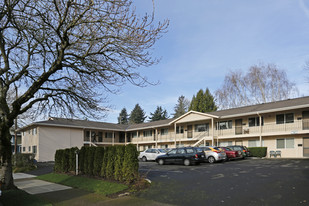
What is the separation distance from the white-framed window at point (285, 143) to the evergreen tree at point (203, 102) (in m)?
28.7

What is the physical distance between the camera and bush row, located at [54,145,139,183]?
1142 cm

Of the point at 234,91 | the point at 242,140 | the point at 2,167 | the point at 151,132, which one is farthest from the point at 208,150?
the point at 234,91

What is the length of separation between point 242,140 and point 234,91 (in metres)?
17.5

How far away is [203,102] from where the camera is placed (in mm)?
56438

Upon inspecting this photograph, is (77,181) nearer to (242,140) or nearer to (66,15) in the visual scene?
(66,15)

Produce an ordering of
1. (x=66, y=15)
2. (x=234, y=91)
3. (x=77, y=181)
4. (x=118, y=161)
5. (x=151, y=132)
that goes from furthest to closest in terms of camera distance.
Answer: (x=234, y=91) < (x=151, y=132) < (x=77, y=181) < (x=118, y=161) < (x=66, y=15)

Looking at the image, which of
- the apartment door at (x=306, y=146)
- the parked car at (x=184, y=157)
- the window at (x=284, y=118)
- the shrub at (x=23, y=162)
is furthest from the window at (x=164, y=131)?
the shrub at (x=23, y=162)

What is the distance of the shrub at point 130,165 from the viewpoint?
1127cm

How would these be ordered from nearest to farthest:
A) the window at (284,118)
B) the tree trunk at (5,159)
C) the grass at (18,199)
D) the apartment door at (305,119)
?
the grass at (18,199), the tree trunk at (5,159), the apartment door at (305,119), the window at (284,118)

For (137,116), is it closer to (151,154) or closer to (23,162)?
(151,154)

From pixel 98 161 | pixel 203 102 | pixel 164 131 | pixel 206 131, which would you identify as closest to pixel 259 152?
pixel 206 131

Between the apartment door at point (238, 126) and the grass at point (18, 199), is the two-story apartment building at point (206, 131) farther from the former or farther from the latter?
the grass at point (18, 199)

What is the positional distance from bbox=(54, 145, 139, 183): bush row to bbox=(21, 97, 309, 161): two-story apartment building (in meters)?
9.05

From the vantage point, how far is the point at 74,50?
10906 millimetres
